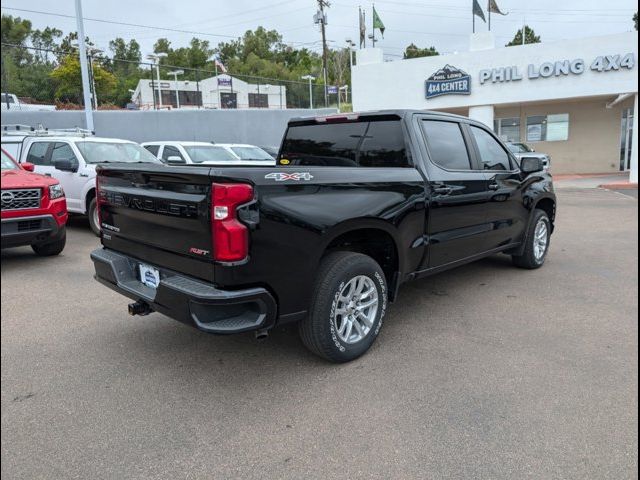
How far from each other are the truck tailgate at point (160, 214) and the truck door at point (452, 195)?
205cm

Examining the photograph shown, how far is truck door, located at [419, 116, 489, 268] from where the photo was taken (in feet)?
14.5

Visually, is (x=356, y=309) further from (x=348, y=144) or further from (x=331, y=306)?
(x=348, y=144)

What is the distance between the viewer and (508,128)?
23.2m

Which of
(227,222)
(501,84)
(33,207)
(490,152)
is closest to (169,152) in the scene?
(33,207)

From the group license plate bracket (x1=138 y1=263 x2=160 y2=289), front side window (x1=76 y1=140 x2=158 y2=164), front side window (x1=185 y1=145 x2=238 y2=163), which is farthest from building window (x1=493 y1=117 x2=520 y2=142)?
license plate bracket (x1=138 y1=263 x2=160 y2=289)

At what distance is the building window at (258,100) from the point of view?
26234 mm

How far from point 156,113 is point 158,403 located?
62.2 ft

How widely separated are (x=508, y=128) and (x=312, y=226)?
72.8 feet

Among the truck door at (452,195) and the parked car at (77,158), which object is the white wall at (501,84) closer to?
the parked car at (77,158)

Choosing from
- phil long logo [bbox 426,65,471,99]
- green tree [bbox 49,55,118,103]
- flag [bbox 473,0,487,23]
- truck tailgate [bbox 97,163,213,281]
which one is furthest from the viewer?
flag [bbox 473,0,487,23]

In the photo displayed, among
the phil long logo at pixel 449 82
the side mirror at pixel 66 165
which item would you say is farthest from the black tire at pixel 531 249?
the phil long logo at pixel 449 82

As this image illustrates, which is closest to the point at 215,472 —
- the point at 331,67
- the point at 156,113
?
the point at 156,113

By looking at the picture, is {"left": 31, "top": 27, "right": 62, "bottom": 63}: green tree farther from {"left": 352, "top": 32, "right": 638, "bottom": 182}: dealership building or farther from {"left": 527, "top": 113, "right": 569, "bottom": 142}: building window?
{"left": 527, "top": 113, "right": 569, "bottom": 142}: building window

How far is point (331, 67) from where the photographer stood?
77125 mm
